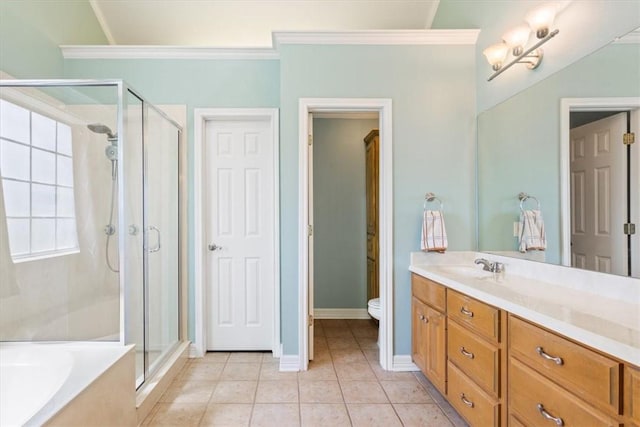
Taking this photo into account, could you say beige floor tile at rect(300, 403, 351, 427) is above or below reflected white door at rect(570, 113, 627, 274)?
below

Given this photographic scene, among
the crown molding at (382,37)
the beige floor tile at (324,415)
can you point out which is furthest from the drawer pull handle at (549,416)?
the crown molding at (382,37)

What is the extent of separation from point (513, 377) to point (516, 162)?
52.1 inches

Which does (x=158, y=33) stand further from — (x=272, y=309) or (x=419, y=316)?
(x=419, y=316)

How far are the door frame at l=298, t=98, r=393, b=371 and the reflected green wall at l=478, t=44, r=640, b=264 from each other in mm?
699

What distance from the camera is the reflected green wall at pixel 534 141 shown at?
1.42 metres

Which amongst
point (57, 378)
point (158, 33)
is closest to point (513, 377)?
point (57, 378)

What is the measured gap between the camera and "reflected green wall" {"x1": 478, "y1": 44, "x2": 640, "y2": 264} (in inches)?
55.7

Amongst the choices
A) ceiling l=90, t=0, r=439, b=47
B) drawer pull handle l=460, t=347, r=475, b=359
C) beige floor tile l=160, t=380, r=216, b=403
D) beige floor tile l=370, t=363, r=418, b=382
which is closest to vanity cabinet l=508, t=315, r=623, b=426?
drawer pull handle l=460, t=347, r=475, b=359

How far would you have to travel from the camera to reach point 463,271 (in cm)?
224

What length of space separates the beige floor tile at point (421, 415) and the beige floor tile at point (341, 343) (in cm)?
93

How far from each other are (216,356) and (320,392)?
106 cm

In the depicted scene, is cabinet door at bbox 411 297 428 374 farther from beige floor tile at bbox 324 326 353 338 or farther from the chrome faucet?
beige floor tile at bbox 324 326 353 338

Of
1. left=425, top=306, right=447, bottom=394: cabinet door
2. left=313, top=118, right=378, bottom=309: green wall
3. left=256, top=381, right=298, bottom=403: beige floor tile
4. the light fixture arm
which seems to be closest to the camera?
the light fixture arm

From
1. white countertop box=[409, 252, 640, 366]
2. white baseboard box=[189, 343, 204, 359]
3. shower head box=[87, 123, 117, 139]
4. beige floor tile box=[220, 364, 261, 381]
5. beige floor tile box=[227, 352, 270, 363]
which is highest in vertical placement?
shower head box=[87, 123, 117, 139]
